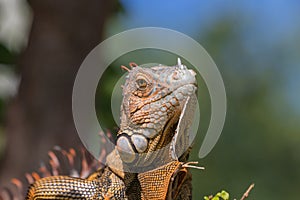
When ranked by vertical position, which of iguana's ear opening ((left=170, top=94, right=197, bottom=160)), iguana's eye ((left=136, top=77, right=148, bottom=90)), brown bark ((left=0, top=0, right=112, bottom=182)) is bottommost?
iguana's ear opening ((left=170, top=94, right=197, bottom=160))

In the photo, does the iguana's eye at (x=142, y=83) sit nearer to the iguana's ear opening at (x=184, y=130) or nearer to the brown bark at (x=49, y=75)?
the iguana's ear opening at (x=184, y=130)

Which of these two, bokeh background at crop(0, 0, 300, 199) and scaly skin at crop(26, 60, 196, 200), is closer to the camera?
scaly skin at crop(26, 60, 196, 200)

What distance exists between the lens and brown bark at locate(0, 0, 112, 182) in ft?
7.36

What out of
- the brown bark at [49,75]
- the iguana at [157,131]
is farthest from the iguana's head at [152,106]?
the brown bark at [49,75]

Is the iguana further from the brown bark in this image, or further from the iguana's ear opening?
the brown bark

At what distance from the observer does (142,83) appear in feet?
2.77

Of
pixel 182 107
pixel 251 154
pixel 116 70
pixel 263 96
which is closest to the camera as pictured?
pixel 182 107

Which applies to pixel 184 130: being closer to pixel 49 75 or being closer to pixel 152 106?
pixel 152 106

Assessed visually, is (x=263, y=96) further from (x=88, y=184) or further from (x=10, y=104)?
(x=88, y=184)

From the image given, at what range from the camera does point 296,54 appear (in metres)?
8.82

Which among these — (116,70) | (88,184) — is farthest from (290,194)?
(88,184)

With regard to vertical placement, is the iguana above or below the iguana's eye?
below

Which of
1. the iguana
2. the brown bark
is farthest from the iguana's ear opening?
the brown bark

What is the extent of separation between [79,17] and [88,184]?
59.8 inches
